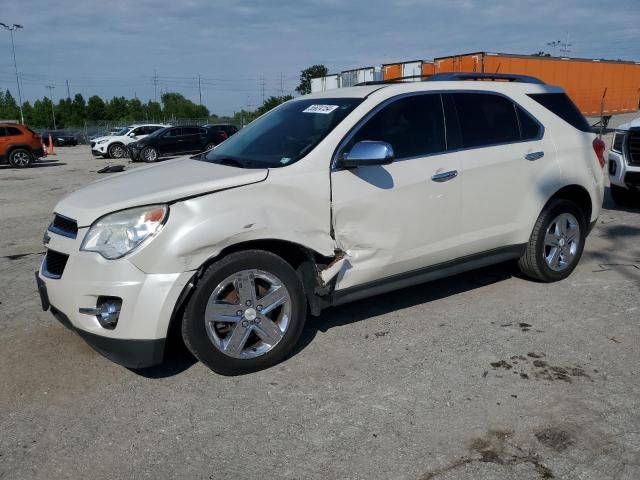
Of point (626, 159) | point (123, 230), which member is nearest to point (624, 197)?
point (626, 159)

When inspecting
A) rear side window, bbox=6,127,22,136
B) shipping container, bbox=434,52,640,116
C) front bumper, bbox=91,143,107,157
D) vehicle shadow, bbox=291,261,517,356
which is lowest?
vehicle shadow, bbox=291,261,517,356

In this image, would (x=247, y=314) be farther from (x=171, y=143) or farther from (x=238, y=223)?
(x=171, y=143)

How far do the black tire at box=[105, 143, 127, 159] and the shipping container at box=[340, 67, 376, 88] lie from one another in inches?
430

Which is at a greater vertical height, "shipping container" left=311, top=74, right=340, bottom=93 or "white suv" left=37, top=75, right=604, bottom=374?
"shipping container" left=311, top=74, right=340, bottom=93

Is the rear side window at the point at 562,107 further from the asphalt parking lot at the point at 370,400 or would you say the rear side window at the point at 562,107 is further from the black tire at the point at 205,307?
the black tire at the point at 205,307

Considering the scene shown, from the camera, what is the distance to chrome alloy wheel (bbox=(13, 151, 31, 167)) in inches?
862

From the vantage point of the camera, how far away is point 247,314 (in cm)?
355

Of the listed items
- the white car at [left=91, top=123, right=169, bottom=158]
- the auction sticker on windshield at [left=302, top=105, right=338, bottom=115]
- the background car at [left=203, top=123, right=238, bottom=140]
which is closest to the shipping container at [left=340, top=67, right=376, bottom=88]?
the background car at [left=203, top=123, right=238, bottom=140]

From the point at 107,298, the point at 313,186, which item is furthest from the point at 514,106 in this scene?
the point at 107,298

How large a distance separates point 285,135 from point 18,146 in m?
21.0

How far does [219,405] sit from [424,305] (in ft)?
6.88

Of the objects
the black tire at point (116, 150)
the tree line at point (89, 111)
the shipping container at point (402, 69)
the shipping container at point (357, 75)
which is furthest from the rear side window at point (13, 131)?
the tree line at point (89, 111)

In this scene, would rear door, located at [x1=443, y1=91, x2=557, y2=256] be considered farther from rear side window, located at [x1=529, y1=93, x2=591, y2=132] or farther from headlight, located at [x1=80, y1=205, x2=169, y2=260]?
headlight, located at [x1=80, y1=205, x2=169, y2=260]

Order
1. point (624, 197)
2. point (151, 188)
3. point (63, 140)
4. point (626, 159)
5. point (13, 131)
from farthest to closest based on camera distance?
point (63, 140), point (13, 131), point (624, 197), point (626, 159), point (151, 188)
